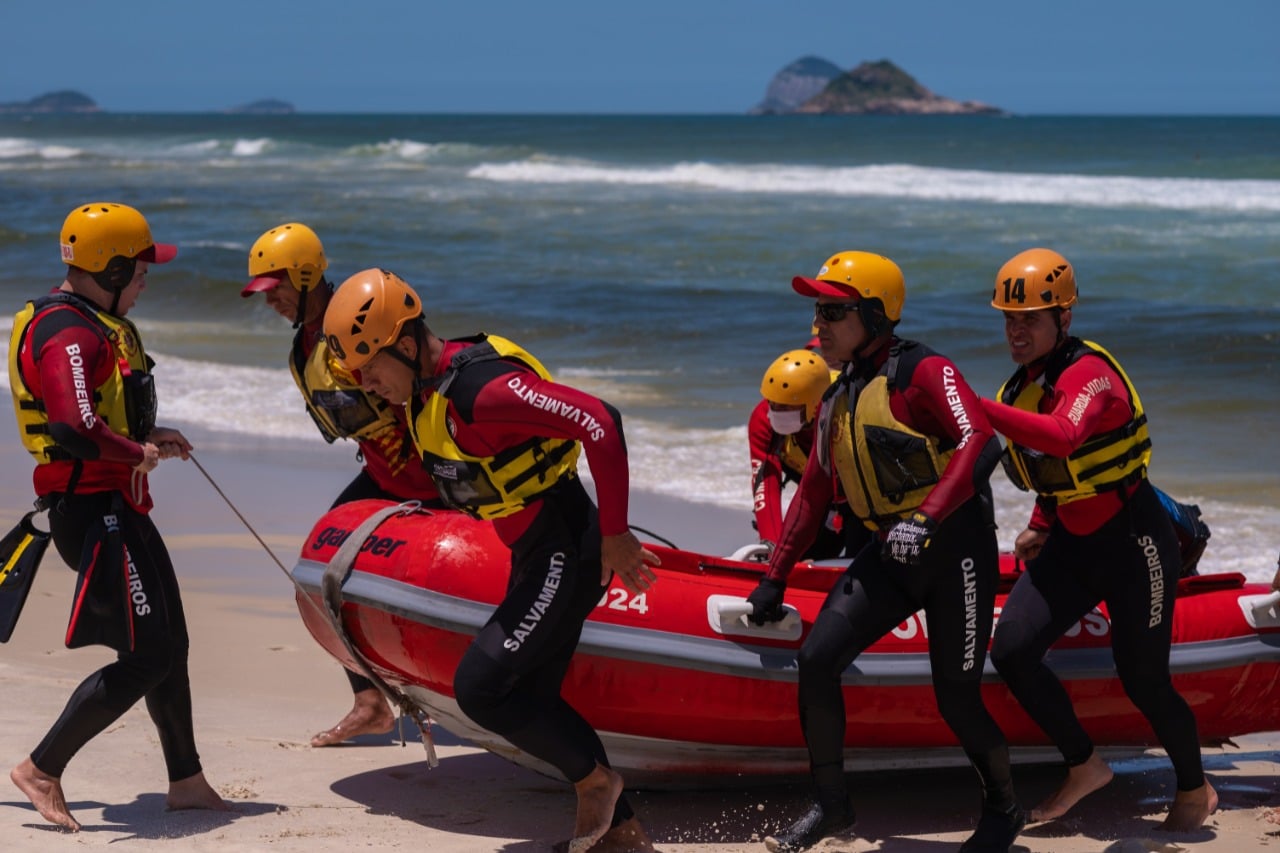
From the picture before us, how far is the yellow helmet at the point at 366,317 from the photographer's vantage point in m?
3.36

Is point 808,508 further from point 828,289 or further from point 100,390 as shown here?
point 100,390

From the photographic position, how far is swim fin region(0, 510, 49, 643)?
12.5 ft

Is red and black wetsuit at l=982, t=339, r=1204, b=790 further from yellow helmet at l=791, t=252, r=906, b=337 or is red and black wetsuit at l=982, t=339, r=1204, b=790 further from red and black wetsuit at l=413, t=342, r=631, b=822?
red and black wetsuit at l=413, t=342, r=631, b=822

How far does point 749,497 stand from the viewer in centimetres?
775

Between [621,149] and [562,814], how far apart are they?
5193cm

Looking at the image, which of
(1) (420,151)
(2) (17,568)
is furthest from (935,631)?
(1) (420,151)

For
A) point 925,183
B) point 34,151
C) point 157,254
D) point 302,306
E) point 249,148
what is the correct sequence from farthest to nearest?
point 249,148 → point 34,151 → point 925,183 → point 302,306 → point 157,254

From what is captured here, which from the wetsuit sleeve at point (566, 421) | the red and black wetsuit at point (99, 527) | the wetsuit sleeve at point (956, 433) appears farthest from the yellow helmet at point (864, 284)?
the red and black wetsuit at point (99, 527)

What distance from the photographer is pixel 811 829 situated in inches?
144

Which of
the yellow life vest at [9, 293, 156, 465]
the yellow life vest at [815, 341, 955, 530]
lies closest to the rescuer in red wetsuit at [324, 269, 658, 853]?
the yellow life vest at [815, 341, 955, 530]

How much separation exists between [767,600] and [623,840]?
0.69 meters

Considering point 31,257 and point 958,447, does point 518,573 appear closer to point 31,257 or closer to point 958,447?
point 958,447

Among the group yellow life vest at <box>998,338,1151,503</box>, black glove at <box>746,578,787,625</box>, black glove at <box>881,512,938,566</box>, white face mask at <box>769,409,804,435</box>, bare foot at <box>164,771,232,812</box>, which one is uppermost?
yellow life vest at <box>998,338,1151,503</box>

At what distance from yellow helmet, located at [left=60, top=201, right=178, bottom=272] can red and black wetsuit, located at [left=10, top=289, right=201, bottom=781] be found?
112mm
